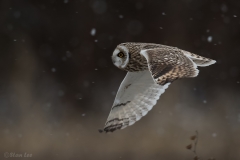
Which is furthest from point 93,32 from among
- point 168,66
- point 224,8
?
point 168,66

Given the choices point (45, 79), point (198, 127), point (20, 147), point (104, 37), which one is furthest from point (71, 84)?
point (198, 127)

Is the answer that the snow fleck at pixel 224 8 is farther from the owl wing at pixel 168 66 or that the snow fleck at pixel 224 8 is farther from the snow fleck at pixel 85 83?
the owl wing at pixel 168 66

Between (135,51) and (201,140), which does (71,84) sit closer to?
→ (201,140)

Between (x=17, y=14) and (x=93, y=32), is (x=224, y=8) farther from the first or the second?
(x=17, y=14)

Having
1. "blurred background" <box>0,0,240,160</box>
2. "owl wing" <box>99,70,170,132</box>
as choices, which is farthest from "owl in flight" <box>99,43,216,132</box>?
"blurred background" <box>0,0,240,160</box>

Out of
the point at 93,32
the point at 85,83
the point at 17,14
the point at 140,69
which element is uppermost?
the point at 17,14

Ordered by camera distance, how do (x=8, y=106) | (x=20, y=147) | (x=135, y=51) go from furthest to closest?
(x=8, y=106)
(x=20, y=147)
(x=135, y=51)

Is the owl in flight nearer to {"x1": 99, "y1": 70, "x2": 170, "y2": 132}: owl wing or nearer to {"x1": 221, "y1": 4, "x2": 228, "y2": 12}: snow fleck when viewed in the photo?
{"x1": 99, "y1": 70, "x2": 170, "y2": 132}: owl wing
